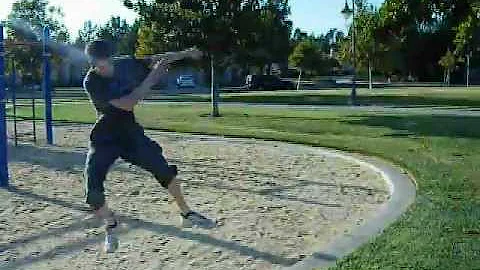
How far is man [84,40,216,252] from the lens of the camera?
5980 millimetres

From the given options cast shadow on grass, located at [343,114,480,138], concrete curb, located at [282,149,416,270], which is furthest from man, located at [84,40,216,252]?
cast shadow on grass, located at [343,114,480,138]

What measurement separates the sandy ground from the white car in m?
57.3

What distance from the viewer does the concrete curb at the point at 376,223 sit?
576 cm

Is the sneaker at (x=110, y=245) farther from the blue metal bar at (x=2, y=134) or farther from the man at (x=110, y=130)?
the blue metal bar at (x=2, y=134)

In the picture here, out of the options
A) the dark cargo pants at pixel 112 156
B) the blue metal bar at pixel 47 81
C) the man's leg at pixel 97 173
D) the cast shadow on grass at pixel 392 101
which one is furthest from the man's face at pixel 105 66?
the cast shadow on grass at pixel 392 101

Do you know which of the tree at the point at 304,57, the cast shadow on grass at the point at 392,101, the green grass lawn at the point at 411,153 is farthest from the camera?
the tree at the point at 304,57

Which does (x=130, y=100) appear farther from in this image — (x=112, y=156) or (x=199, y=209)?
(x=199, y=209)

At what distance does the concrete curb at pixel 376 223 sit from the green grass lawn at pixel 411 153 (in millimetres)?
131

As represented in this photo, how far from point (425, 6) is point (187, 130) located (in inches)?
268

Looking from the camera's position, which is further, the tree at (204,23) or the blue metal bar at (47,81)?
the tree at (204,23)

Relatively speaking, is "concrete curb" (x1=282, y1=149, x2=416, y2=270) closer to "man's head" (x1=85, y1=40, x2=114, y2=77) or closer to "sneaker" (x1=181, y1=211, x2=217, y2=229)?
"sneaker" (x1=181, y1=211, x2=217, y2=229)

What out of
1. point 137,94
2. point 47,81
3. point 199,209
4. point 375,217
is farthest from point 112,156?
point 47,81

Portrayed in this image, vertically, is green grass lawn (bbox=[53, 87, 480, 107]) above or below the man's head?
below

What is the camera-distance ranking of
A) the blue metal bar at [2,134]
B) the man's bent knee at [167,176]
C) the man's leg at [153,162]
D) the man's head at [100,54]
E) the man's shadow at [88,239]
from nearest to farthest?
the man's head at [100,54] < the man's shadow at [88,239] < the man's leg at [153,162] < the man's bent knee at [167,176] < the blue metal bar at [2,134]
